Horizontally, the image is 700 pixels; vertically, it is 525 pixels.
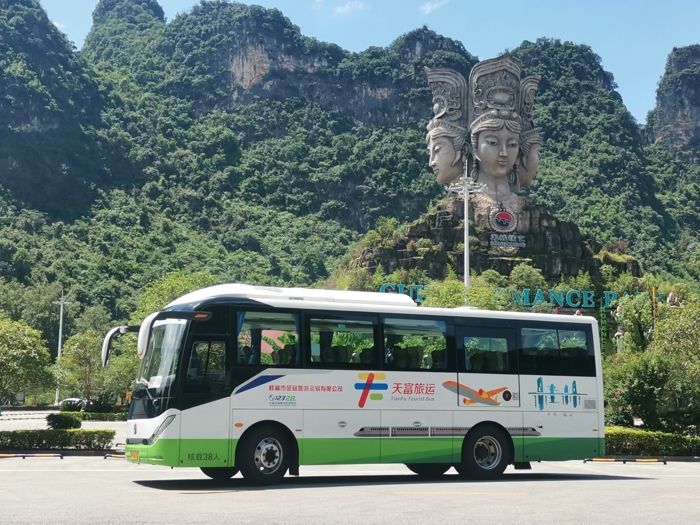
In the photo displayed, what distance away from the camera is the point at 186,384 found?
54.2 feet

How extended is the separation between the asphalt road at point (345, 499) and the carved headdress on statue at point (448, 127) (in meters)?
60.9

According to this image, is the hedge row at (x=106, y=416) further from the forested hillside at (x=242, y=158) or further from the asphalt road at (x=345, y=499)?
the forested hillside at (x=242, y=158)

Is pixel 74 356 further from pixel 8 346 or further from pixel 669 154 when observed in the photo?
pixel 669 154

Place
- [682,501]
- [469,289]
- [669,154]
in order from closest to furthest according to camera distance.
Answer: [682,501] < [469,289] < [669,154]

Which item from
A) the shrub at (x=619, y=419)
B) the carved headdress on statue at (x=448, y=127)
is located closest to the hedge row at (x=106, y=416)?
the shrub at (x=619, y=419)

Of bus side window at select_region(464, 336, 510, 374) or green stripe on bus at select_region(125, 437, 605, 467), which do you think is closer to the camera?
green stripe on bus at select_region(125, 437, 605, 467)

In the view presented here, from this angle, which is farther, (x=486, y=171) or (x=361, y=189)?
(x=361, y=189)

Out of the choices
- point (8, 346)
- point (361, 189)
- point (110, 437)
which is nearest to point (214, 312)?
point (110, 437)

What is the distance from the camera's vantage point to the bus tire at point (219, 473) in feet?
58.1

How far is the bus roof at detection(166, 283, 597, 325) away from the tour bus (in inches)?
1.3

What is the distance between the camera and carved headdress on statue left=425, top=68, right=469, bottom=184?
263 ft

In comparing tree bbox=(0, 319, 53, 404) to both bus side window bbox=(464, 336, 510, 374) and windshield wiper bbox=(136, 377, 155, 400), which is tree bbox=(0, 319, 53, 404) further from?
bus side window bbox=(464, 336, 510, 374)

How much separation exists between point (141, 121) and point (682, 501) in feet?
515

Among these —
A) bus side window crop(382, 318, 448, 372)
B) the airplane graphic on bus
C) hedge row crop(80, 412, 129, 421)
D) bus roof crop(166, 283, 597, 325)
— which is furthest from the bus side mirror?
hedge row crop(80, 412, 129, 421)
